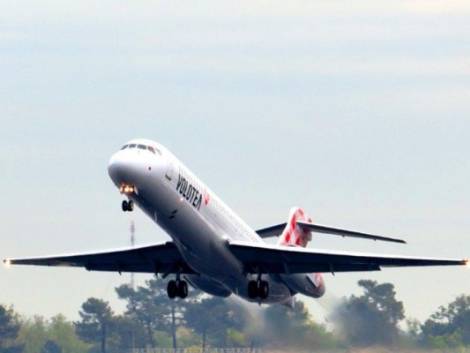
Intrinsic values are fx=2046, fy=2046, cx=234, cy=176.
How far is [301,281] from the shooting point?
323ft

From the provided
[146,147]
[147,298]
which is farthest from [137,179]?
[147,298]

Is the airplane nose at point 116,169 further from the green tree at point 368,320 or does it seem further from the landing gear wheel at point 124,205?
the green tree at point 368,320

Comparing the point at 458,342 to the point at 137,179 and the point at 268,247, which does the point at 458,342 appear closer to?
the point at 268,247

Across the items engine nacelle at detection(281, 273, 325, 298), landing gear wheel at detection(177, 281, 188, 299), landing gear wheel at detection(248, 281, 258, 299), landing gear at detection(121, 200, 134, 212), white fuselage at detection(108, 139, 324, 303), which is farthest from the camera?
engine nacelle at detection(281, 273, 325, 298)

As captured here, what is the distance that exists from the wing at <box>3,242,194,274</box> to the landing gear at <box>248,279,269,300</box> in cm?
349

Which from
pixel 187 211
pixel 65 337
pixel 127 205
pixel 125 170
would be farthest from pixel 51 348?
pixel 125 170

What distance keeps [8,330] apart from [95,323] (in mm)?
5123

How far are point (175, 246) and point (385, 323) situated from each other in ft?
47.8

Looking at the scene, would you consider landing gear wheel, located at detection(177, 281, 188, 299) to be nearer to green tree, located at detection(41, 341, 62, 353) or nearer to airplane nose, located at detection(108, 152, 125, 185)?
airplane nose, located at detection(108, 152, 125, 185)

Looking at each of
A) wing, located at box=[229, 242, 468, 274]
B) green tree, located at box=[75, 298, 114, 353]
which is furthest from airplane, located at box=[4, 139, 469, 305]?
green tree, located at box=[75, 298, 114, 353]

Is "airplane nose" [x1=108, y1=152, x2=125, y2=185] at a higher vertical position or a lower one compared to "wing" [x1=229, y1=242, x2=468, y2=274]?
higher

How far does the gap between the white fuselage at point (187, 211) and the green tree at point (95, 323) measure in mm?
22558

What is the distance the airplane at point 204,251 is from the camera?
8638cm

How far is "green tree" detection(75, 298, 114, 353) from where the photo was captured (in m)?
117
